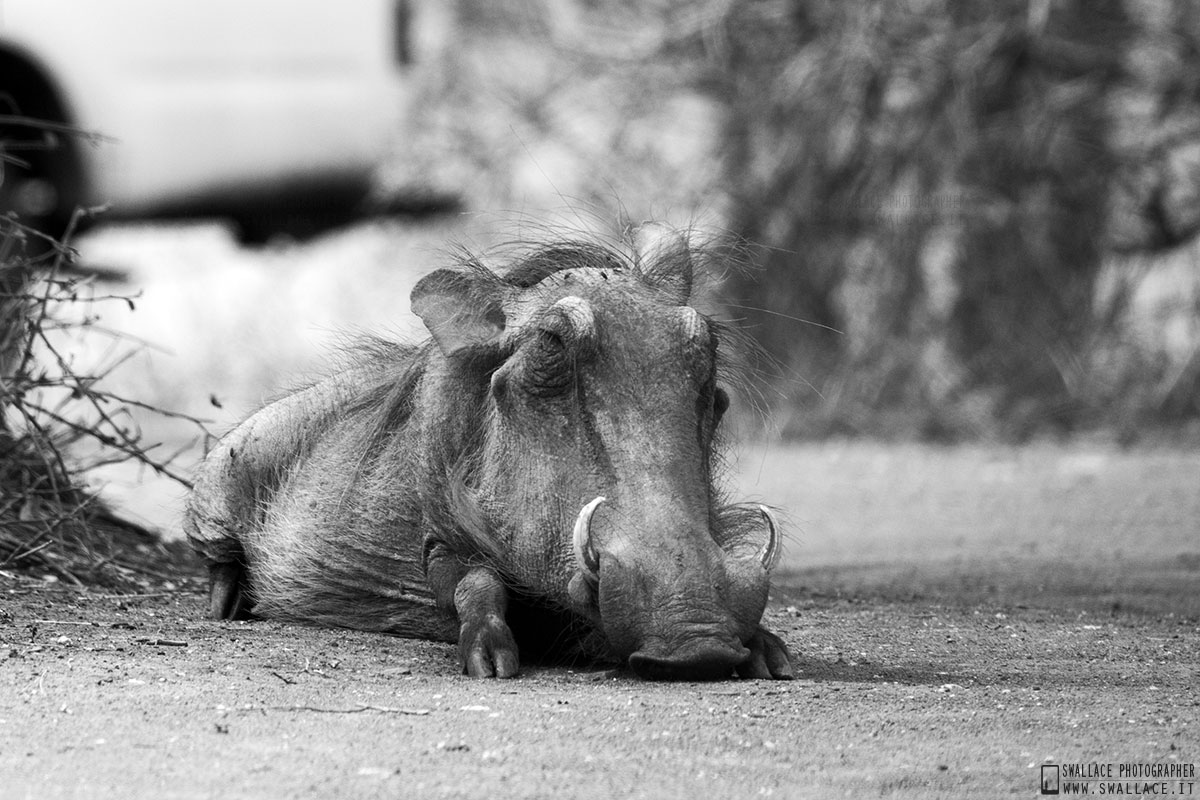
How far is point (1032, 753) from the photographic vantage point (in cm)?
301

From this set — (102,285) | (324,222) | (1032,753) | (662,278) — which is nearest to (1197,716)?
(1032,753)

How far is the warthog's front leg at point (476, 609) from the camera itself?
3.64 m

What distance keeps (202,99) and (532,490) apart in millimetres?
7738

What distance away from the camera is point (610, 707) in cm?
327

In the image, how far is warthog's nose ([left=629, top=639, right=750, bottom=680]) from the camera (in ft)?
11.2

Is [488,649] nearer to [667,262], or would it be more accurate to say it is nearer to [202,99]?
[667,262]

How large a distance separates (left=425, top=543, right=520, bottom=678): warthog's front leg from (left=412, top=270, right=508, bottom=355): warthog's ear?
45cm

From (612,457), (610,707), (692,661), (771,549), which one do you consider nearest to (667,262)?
(612,457)

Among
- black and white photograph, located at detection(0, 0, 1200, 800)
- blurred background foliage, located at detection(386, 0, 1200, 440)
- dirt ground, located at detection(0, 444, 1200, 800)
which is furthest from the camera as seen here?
blurred background foliage, located at detection(386, 0, 1200, 440)

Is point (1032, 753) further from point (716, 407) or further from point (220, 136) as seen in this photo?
point (220, 136)

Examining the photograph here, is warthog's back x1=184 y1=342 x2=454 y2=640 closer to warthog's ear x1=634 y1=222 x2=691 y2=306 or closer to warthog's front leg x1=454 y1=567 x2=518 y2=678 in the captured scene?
warthog's front leg x1=454 y1=567 x2=518 y2=678

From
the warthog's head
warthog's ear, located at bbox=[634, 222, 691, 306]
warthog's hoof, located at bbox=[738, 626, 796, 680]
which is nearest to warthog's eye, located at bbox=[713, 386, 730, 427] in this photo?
the warthog's head

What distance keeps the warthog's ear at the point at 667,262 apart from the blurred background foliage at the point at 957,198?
526 cm

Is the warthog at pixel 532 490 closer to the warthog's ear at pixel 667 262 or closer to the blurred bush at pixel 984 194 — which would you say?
the warthog's ear at pixel 667 262
